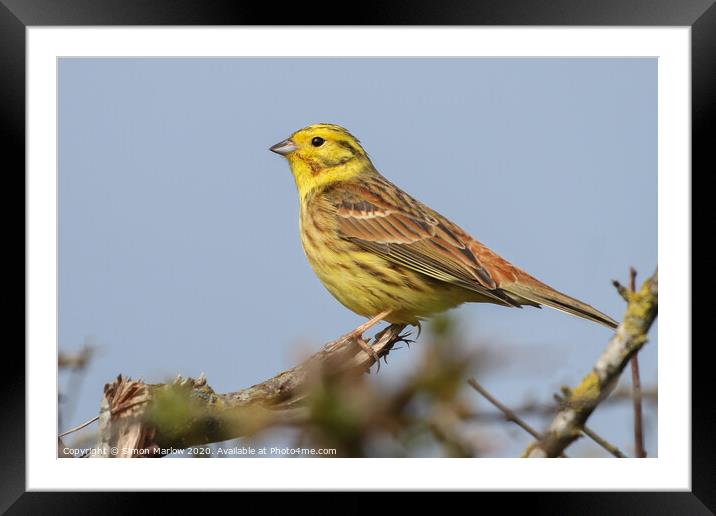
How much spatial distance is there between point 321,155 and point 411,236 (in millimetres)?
1018

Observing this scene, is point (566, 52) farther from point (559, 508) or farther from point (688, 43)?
point (559, 508)

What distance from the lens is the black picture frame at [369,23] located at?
4793mm

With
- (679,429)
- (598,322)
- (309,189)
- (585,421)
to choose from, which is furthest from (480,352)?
(309,189)

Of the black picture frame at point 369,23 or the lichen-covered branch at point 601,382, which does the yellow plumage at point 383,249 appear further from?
the lichen-covered branch at point 601,382

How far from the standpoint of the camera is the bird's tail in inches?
194

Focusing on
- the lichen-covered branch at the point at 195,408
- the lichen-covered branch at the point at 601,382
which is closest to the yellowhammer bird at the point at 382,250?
the lichen-covered branch at the point at 195,408

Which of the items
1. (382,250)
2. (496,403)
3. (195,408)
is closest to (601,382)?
(496,403)

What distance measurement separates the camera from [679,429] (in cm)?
493

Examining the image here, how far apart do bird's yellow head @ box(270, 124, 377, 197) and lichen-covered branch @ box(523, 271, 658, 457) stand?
3.40m

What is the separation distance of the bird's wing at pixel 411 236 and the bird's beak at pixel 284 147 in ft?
1.76

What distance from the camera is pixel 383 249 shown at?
18.7ft

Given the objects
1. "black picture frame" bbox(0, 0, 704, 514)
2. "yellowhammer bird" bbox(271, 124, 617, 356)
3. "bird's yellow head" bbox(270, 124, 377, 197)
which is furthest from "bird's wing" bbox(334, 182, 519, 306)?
"black picture frame" bbox(0, 0, 704, 514)

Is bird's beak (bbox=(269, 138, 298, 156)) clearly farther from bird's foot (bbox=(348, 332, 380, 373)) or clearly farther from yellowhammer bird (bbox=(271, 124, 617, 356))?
bird's foot (bbox=(348, 332, 380, 373))

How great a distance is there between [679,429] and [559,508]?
3.01 ft
